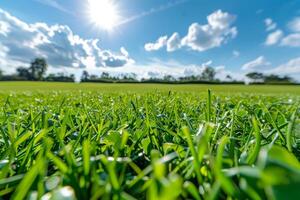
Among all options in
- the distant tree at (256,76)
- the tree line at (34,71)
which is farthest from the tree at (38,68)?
the distant tree at (256,76)

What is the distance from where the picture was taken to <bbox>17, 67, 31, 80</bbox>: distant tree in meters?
65.3

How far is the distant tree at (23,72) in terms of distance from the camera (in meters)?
65.3

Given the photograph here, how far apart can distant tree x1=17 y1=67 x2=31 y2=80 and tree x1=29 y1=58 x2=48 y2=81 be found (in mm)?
925

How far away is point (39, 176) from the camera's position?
326mm

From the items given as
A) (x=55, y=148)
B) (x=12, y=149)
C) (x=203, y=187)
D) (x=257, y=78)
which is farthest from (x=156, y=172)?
(x=257, y=78)

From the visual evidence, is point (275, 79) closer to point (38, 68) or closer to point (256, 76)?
point (256, 76)

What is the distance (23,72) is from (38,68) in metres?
4.73

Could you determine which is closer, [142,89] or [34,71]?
[142,89]

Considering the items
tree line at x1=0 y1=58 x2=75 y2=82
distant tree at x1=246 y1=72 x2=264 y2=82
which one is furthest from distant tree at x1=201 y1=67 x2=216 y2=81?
tree line at x1=0 y1=58 x2=75 y2=82

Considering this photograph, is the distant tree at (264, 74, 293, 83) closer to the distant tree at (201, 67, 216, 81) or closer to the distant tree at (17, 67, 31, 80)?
the distant tree at (201, 67, 216, 81)

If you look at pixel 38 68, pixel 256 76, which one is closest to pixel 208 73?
pixel 256 76

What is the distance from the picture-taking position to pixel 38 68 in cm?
7025

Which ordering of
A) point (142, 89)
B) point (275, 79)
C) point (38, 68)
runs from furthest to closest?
1. point (38, 68)
2. point (275, 79)
3. point (142, 89)

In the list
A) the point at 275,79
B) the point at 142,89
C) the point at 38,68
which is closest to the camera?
the point at 142,89
